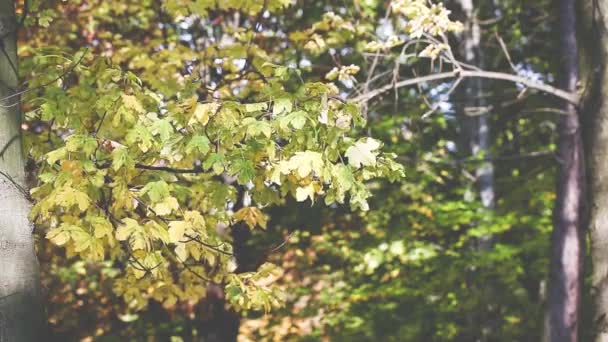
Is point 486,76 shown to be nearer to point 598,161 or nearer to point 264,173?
point 598,161

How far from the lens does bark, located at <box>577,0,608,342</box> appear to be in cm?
618

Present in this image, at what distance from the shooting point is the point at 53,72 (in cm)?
488

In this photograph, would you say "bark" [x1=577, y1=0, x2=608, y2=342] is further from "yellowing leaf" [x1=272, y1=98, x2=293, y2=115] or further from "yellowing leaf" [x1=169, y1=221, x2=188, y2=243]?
"yellowing leaf" [x1=169, y1=221, x2=188, y2=243]

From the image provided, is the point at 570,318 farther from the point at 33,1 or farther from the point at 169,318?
the point at 169,318

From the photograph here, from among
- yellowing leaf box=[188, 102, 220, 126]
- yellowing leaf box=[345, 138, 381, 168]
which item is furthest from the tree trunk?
yellowing leaf box=[345, 138, 381, 168]

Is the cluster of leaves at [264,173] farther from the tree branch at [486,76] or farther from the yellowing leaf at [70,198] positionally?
the tree branch at [486,76]

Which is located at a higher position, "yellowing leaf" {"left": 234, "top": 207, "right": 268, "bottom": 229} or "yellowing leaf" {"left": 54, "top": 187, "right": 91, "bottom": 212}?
"yellowing leaf" {"left": 54, "top": 187, "right": 91, "bottom": 212}

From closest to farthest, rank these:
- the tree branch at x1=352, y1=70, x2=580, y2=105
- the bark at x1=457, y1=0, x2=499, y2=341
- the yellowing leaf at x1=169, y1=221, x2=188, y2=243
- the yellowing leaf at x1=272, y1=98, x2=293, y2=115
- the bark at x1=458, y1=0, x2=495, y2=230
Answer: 1. the yellowing leaf at x1=272, y1=98, x2=293, y2=115
2. the yellowing leaf at x1=169, y1=221, x2=188, y2=243
3. the tree branch at x1=352, y1=70, x2=580, y2=105
4. the bark at x1=457, y1=0, x2=499, y2=341
5. the bark at x1=458, y1=0, x2=495, y2=230

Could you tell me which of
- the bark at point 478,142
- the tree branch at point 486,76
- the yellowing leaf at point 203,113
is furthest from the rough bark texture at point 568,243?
the yellowing leaf at point 203,113

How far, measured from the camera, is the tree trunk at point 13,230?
388 cm

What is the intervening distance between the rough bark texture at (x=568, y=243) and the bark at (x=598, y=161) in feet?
1.31

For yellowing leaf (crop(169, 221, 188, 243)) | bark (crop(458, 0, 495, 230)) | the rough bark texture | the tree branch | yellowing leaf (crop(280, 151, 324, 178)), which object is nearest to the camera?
yellowing leaf (crop(280, 151, 324, 178))

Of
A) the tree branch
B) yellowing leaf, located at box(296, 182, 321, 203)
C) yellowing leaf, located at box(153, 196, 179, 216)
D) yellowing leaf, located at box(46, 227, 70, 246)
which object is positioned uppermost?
the tree branch

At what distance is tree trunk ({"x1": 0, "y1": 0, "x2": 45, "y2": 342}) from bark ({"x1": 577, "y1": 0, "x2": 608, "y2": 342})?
4.91 meters
